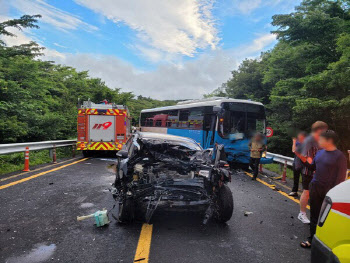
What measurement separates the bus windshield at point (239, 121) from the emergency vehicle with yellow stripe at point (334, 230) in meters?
9.38

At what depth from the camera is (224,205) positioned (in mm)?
4461

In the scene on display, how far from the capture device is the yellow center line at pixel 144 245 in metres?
3.27

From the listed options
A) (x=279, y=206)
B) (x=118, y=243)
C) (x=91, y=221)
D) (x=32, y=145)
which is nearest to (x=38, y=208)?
(x=91, y=221)

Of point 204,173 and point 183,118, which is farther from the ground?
point 183,118

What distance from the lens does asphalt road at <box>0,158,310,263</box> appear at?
3363 mm

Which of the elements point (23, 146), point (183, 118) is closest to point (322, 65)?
point (183, 118)

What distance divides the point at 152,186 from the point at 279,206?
3.30 meters

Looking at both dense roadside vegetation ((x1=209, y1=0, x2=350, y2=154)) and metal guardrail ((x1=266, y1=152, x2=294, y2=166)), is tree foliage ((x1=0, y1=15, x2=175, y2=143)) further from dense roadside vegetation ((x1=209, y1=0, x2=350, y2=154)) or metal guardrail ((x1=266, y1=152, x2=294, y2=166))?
dense roadside vegetation ((x1=209, y1=0, x2=350, y2=154))

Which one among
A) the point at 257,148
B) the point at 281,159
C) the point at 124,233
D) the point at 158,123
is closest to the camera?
the point at 124,233

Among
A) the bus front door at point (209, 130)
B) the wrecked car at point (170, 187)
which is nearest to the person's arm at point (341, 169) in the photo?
the wrecked car at point (170, 187)

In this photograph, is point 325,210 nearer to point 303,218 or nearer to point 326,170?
point 326,170

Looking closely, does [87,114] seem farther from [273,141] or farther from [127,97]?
[127,97]

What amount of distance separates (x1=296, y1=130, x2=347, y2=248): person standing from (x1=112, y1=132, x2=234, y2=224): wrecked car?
1.27m

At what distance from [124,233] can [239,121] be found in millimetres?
8845
